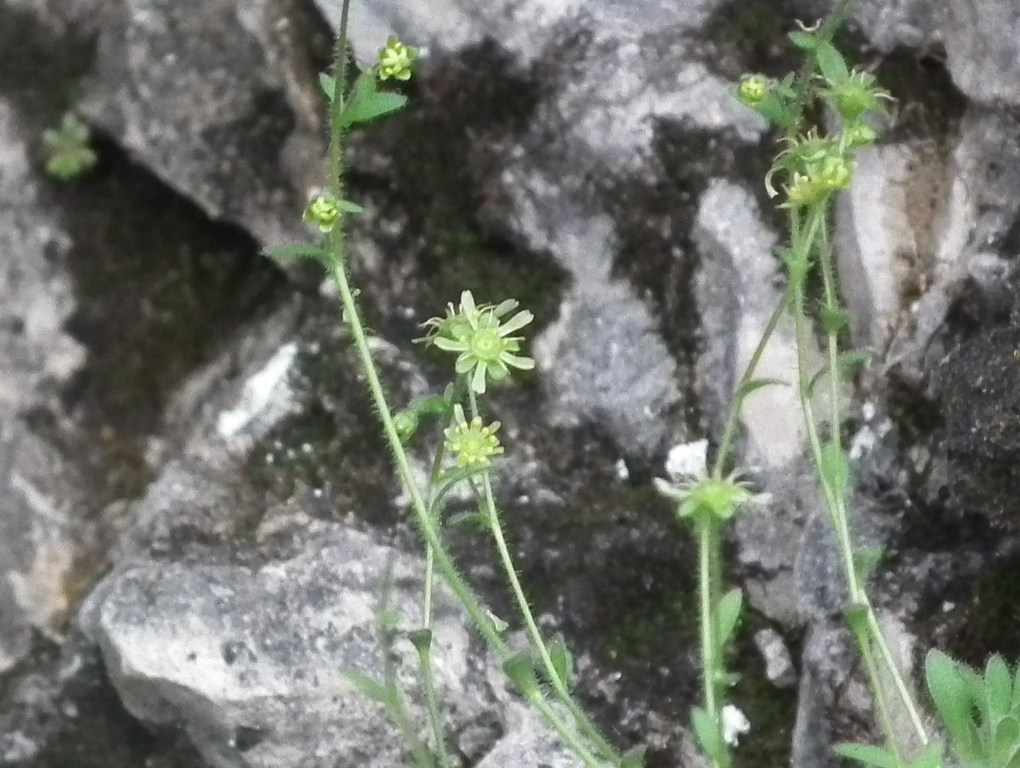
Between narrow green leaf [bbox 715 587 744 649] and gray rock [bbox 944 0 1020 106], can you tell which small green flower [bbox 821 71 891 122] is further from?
narrow green leaf [bbox 715 587 744 649]

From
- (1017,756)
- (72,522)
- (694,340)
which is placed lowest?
(72,522)

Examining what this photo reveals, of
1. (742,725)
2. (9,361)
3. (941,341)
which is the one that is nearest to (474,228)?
(941,341)

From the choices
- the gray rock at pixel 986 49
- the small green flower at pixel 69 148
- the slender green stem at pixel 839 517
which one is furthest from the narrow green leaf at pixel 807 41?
the small green flower at pixel 69 148

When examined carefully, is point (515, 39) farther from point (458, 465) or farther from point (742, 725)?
point (742, 725)

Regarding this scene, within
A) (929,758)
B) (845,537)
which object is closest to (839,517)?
(845,537)

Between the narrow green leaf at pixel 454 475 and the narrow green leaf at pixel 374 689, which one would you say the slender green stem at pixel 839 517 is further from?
the narrow green leaf at pixel 374 689

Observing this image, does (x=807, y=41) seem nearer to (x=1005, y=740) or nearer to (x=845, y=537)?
(x=845, y=537)
